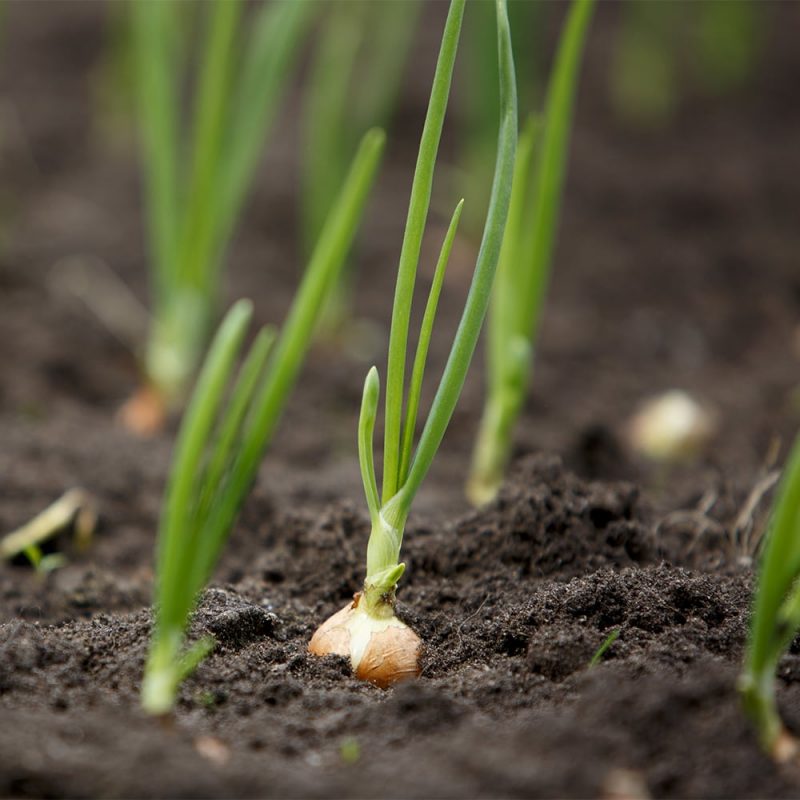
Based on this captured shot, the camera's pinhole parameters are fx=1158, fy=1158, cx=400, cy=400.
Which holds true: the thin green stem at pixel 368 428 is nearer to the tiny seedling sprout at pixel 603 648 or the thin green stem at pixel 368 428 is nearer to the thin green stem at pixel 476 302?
the thin green stem at pixel 476 302

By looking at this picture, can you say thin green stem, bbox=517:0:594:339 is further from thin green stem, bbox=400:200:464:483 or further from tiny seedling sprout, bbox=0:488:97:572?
tiny seedling sprout, bbox=0:488:97:572

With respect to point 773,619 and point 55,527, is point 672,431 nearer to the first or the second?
point 55,527

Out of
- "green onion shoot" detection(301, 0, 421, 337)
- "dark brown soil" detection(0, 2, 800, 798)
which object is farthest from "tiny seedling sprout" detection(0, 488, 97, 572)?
"green onion shoot" detection(301, 0, 421, 337)

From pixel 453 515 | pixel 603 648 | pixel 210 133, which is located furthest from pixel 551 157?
pixel 603 648

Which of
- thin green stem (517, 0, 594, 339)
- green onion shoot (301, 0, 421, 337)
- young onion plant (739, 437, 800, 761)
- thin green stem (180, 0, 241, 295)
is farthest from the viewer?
green onion shoot (301, 0, 421, 337)

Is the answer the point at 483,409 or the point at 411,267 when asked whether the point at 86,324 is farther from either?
the point at 411,267

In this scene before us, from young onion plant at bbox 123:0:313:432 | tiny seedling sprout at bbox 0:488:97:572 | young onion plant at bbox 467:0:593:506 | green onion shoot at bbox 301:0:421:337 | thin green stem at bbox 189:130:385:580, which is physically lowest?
thin green stem at bbox 189:130:385:580

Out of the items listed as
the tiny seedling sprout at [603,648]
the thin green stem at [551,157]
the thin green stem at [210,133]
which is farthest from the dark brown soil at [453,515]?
the thin green stem at [210,133]
